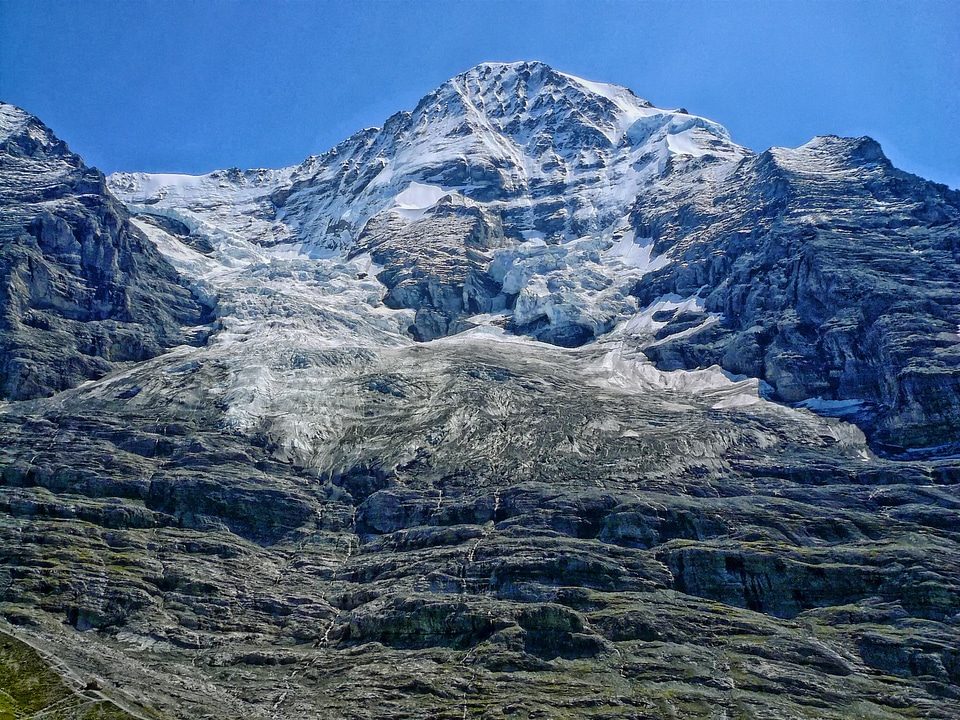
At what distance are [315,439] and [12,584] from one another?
215ft

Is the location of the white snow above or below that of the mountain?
above

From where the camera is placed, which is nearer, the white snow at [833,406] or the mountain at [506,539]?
the mountain at [506,539]

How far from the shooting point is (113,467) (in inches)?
6073

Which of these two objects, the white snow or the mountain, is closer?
the mountain

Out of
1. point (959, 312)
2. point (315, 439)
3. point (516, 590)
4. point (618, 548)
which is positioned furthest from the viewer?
point (959, 312)

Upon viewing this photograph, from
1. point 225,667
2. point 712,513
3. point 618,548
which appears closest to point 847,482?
point 712,513

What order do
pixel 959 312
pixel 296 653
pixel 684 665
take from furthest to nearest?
pixel 959 312 → pixel 296 653 → pixel 684 665

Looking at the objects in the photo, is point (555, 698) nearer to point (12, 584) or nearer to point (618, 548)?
point (618, 548)

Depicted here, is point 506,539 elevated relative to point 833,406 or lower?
lower

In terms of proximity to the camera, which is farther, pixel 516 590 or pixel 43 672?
pixel 516 590

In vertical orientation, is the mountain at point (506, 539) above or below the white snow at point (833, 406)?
below

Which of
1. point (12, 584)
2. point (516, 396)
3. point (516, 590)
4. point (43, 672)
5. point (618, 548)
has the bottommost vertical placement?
point (43, 672)

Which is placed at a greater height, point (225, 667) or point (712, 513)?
point (712, 513)

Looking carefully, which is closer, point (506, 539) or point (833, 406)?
point (506, 539)
